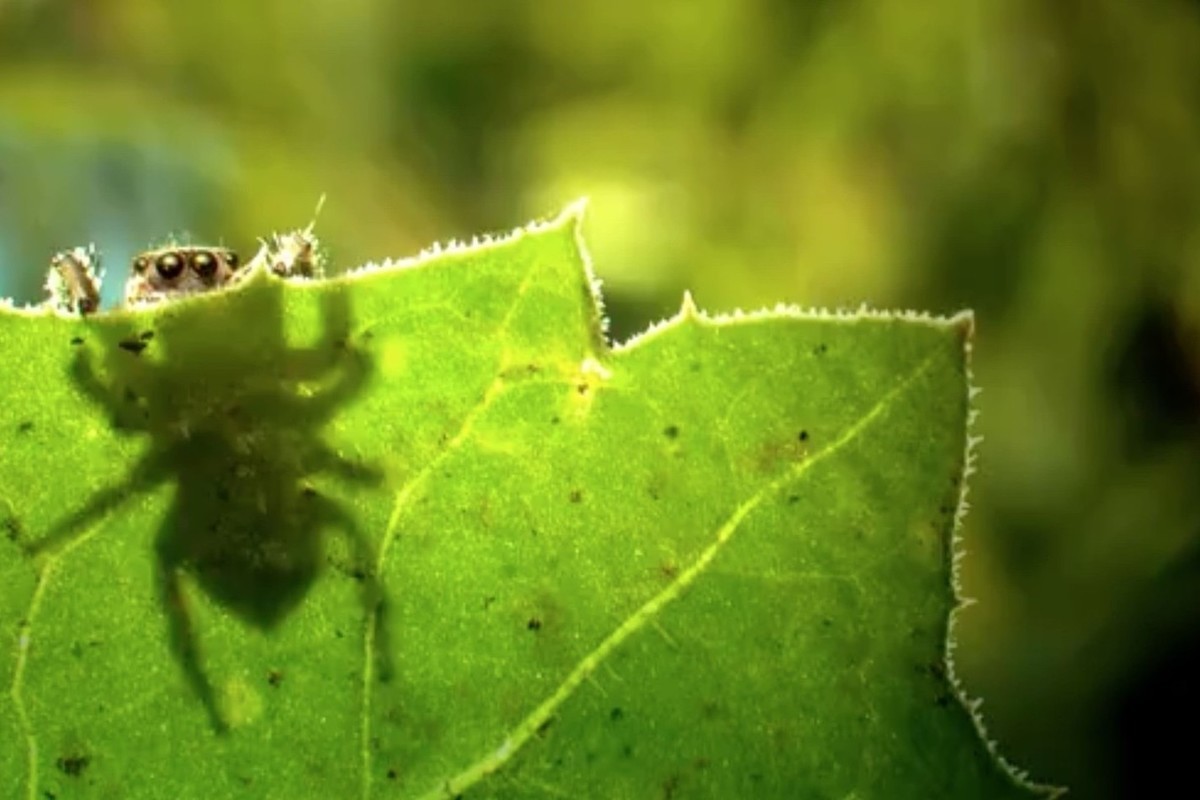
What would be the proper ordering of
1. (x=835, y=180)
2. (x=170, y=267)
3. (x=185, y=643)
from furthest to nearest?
(x=835, y=180)
(x=170, y=267)
(x=185, y=643)

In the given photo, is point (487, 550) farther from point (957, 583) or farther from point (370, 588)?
point (957, 583)

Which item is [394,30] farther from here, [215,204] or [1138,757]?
[1138,757]

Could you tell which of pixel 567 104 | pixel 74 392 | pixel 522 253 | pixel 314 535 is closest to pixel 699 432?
pixel 522 253

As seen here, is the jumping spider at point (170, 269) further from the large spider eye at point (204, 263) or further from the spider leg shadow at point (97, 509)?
the spider leg shadow at point (97, 509)

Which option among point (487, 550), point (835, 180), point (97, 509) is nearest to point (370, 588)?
point (487, 550)

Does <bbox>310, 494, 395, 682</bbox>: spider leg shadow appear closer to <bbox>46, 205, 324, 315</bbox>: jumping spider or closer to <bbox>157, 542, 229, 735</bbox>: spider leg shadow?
<bbox>157, 542, 229, 735</bbox>: spider leg shadow

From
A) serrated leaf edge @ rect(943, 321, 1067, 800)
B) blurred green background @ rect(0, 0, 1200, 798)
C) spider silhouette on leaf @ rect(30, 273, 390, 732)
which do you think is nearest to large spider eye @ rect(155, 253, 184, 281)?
spider silhouette on leaf @ rect(30, 273, 390, 732)
